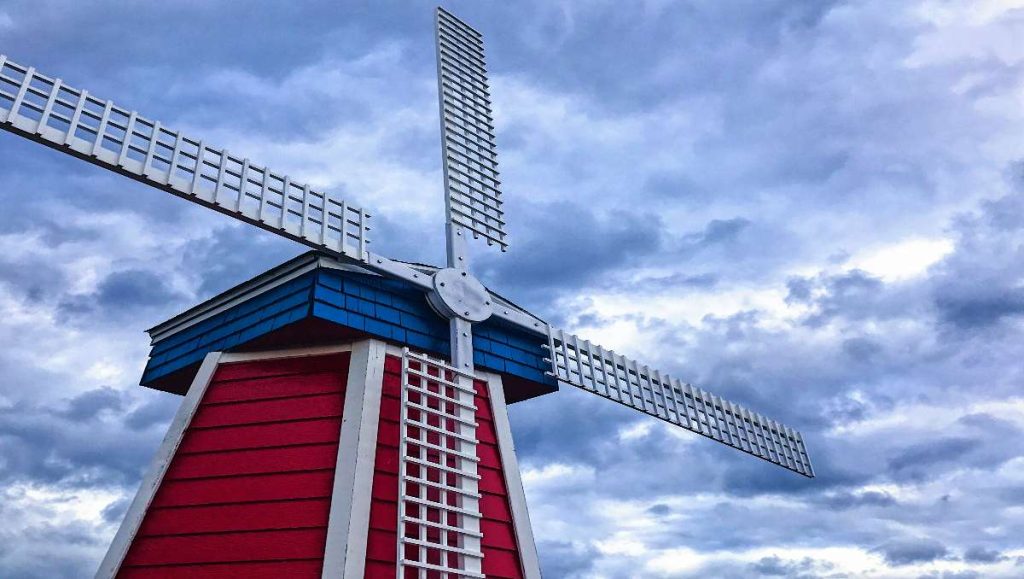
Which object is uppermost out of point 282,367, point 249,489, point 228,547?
point 282,367

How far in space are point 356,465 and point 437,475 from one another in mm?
969

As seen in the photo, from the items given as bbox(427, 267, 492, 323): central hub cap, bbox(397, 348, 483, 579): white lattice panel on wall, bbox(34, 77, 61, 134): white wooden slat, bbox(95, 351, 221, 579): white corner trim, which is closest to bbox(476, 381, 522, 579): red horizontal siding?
bbox(397, 348, 483, 579): white lattice panel on wall

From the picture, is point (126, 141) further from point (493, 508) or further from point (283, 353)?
point (493, 508)

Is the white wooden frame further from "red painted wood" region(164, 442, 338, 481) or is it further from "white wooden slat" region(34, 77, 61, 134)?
"white wooden slat" region(34, 77, 61, 134)

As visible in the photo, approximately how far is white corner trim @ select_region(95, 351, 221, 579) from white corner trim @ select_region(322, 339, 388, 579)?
5.61 ft

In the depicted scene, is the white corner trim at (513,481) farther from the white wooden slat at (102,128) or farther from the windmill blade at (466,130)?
the white wooden slat at (102,128)

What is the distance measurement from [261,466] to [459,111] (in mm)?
5676

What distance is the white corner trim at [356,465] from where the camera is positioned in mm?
6578

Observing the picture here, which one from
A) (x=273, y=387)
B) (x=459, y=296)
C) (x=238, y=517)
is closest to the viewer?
(x=238, y=517)

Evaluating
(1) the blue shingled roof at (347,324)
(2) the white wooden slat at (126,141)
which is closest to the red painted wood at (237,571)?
(1) the blue shingled roof at (347,324)

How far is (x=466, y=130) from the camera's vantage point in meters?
10.8

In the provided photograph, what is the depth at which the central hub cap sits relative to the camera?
28.3ft

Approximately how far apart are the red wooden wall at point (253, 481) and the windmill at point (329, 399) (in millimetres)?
17

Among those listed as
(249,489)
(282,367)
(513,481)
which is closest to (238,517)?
(249,489)
